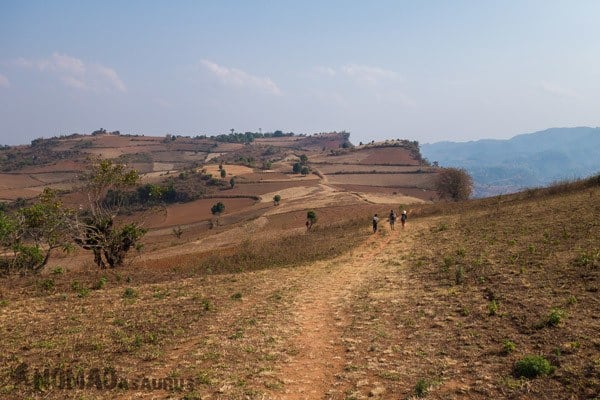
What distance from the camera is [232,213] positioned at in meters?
95.1

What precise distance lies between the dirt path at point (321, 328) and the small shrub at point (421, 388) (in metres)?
2.00

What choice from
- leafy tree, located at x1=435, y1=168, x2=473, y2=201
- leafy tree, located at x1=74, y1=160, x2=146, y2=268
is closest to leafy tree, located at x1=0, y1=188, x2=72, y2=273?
leafy tree, located at x1=74, y1=160, x2=146, y2=268

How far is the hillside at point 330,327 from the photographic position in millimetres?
10242

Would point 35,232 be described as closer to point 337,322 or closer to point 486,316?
point 337,322

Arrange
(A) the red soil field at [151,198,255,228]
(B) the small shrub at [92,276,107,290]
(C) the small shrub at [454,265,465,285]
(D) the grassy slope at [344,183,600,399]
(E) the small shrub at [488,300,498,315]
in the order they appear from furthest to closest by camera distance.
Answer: (A) the red soil field at [151,198,255,228], (B) the small shrub at [92,276,107,290], (C) the small shrub at [454,265,465,285], (E) the small shrub at [488,300,498,315], (D) the grassy slope at [344,183,600,399]

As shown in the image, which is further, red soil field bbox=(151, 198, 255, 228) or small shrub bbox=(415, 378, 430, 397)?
red soil field bbox=(151, 198, 255, 228)

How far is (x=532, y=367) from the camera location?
9.75 meters

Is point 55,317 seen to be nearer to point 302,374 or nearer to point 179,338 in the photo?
point 179,338

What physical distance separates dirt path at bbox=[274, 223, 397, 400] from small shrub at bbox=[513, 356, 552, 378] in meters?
4.60

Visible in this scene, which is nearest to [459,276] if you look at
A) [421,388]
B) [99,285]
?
[421,388]

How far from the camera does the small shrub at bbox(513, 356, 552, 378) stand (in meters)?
9.70

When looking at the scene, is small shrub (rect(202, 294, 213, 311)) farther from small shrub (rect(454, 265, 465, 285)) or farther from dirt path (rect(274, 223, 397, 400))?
small shrub (rect(454, 265, 465, 285))

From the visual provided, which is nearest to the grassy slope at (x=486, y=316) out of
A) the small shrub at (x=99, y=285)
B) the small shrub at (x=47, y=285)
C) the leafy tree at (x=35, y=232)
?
the small shrub at (x=99, y=285)

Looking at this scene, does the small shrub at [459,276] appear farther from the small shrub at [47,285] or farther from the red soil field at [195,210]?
the red soil field at [195,210]
